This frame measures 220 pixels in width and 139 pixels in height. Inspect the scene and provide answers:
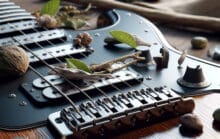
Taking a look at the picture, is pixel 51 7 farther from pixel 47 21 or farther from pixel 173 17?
pixel 173 17

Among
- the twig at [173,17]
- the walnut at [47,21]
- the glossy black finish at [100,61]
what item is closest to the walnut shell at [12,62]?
the glossy black finish at [100,61]

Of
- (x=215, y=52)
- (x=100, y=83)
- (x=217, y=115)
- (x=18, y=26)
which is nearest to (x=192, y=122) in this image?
(x=217, y=115)

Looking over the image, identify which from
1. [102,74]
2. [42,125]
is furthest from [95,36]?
[42,125]

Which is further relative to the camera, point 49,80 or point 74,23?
point 74,23

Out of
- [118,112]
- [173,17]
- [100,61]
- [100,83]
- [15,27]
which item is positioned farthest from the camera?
[173,17]

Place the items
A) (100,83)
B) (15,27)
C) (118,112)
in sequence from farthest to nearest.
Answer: (15,27) < (100,83) < (118,112)

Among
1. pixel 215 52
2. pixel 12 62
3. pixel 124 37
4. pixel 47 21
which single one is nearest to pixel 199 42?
pixel 215 52
